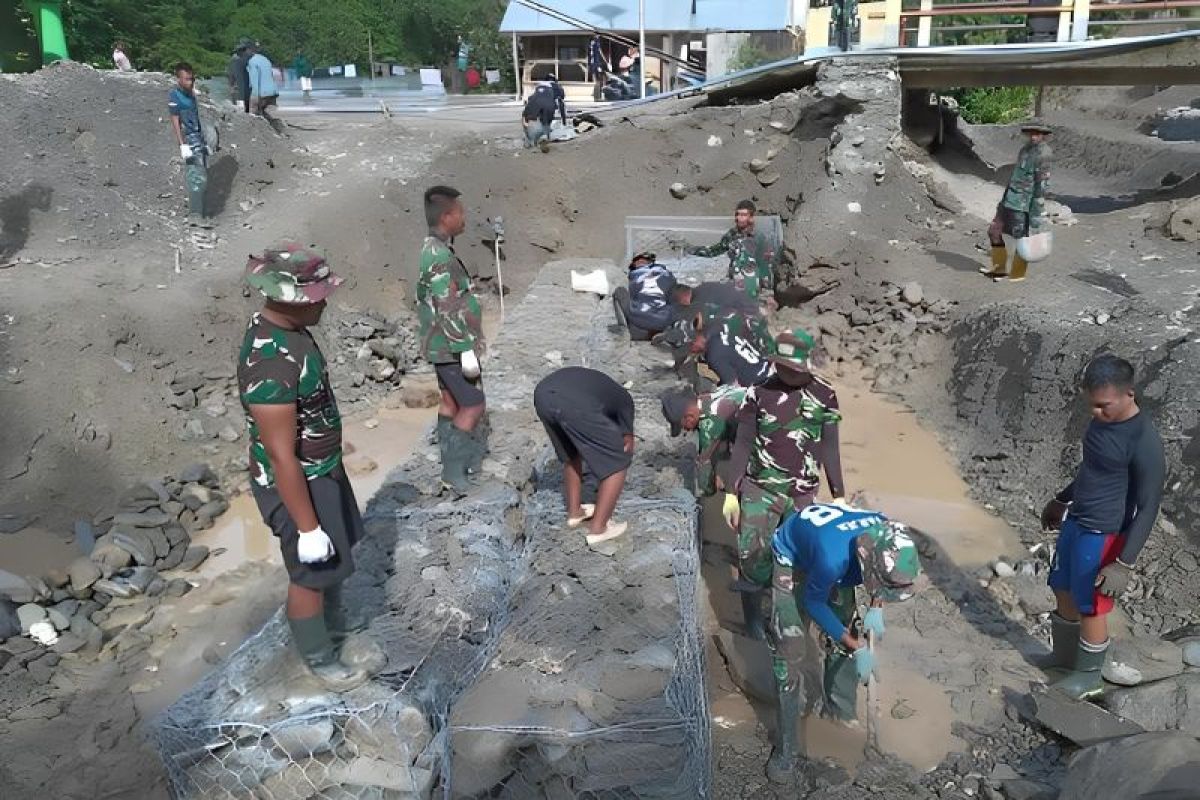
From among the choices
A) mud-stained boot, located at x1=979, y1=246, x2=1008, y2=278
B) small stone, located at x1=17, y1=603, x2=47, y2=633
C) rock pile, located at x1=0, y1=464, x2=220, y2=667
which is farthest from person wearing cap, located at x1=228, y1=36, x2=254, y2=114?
mud-stained boot, located at x1=979, y1=246, x2=1008, y2=278

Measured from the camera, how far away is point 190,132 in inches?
423

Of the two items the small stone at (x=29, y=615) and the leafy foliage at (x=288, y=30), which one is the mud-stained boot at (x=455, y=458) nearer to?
the small stone at (x=29, y=615)

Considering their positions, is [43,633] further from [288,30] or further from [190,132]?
[288,30]

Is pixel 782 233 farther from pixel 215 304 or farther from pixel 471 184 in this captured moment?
pixel 215 304

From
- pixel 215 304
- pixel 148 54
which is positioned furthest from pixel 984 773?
pixel 148 54

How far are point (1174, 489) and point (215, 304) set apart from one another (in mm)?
9181

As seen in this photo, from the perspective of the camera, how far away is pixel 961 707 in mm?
4469

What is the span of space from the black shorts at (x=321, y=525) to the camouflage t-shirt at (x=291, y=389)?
5 cm

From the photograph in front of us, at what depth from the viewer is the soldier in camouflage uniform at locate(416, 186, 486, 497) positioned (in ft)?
15.8

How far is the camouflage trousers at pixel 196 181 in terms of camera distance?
11.0 metres

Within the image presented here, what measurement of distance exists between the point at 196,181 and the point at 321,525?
9.39 meters

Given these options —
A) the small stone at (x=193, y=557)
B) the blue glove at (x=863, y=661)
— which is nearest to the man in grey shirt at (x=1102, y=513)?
the blue glove at (x=863, y=661)

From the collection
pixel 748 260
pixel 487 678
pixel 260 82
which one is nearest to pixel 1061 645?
pixel 487 678

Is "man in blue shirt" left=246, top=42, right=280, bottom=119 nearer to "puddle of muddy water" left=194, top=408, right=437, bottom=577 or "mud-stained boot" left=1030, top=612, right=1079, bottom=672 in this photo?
"puddle of muddy water" left=194, top=408, right=437, bottom=577
